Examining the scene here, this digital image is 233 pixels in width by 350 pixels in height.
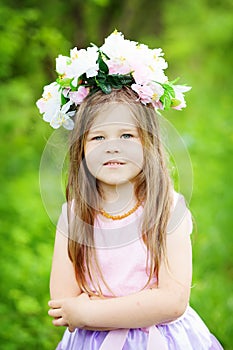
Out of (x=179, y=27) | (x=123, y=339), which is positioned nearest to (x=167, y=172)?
(x=123, y=339)

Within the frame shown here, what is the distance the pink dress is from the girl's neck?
0.03 meters

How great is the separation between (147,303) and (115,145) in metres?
0.50

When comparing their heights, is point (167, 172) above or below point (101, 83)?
below

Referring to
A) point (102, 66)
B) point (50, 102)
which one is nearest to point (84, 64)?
point (102, 66)

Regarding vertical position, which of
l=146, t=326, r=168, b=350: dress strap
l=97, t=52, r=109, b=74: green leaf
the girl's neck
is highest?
l=97, t=52, r=109, b=74: green leaf

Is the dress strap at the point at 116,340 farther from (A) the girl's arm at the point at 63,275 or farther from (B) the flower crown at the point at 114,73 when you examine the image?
(B) the flower crown at the point at 114,73

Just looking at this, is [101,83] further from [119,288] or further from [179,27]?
[179,27]

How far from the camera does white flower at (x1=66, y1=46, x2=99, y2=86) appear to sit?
2246 millimetres

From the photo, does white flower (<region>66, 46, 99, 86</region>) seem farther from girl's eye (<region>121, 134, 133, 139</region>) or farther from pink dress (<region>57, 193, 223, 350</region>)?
pink dress (<region>57, 193, 223, 350</region>)

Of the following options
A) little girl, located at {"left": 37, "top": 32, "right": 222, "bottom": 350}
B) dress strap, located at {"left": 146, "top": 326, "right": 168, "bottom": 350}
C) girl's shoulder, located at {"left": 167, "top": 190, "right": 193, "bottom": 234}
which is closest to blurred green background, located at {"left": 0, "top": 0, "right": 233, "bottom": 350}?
girl's shoulder, located at {"left": 167, "top": 190, "right": 193, "bottom": 234}

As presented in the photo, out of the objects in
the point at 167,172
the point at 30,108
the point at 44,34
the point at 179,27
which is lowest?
the point at 167,172

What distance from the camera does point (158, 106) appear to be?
2.32 meters

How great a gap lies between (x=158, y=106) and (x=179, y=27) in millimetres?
9796

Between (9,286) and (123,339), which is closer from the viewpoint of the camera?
(123,339)
